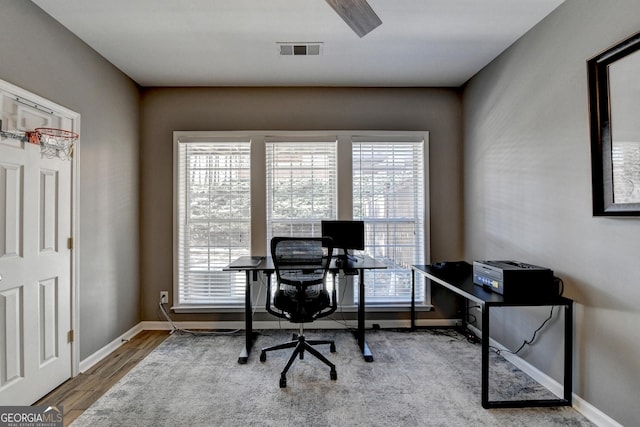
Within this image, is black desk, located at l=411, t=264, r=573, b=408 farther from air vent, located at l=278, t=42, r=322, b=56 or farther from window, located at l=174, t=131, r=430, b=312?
air vent, located at l=278, t=42, r=322, b=56

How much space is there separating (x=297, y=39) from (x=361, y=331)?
2666 mm

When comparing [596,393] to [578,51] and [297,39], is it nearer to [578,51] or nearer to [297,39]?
[578,51]

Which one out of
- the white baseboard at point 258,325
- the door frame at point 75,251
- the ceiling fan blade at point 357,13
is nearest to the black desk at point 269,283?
the white baseboard at point 258,325

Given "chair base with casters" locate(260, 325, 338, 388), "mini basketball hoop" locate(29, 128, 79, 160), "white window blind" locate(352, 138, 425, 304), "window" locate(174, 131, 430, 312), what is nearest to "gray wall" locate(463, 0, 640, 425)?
"white window blind" locate(352, 138, 425, 304)

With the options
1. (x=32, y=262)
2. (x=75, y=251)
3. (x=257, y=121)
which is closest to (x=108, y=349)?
(x=75, y=251)

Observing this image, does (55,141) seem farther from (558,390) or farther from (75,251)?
(558,390)

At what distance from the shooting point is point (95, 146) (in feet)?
8.84

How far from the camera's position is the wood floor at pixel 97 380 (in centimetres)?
208

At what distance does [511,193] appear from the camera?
2.66 metres

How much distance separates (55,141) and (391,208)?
3.08 m

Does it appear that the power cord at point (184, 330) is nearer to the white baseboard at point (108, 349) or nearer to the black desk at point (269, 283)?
the white baseboard at point (108, 349)

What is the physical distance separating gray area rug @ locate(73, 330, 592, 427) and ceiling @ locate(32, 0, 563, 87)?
275cm

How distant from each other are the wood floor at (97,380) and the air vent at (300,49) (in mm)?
3062

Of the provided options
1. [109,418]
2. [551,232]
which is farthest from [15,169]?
[551,232]
